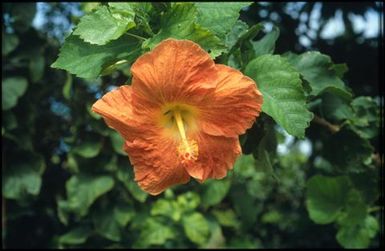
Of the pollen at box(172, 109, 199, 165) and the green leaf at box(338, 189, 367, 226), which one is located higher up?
the pollen at box(172, 109, 199, 165)

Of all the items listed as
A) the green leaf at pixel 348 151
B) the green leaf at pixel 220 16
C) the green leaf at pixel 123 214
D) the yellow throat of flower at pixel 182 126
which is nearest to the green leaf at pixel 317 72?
the green leaf at pixel 348 151

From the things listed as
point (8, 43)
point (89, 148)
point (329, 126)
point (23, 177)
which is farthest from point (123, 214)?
point (329, 126)

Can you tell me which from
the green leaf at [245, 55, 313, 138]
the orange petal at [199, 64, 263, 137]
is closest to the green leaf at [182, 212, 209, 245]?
the green leaf at [245, 55, 313, 138]

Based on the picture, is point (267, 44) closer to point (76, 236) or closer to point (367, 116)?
point (367, 116)

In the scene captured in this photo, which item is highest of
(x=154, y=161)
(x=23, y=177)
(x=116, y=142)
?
(x=154, y=161)

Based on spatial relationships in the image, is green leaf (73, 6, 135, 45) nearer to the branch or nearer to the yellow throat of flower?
the yellow throat of flower

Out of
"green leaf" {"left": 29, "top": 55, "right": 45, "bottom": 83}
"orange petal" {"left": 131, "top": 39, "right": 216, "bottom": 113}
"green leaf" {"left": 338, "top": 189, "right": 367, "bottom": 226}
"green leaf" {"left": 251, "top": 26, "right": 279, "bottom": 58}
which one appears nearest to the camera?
"orange petal" {"left": 131, "top": 39, "right": 216, "bottom": 113}
